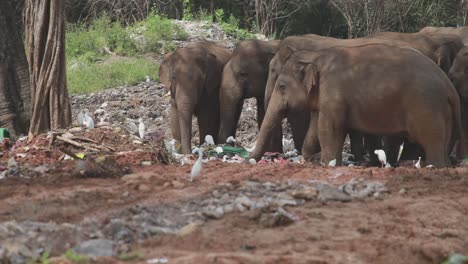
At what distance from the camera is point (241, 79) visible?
54.7ft

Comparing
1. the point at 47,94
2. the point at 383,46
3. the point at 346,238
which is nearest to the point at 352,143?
the point at 383,46

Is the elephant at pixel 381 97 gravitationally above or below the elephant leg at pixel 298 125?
above

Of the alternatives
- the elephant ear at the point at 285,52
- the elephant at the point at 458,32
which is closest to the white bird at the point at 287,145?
the elephant ear at the point at 285,52

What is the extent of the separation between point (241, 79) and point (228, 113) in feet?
1.88

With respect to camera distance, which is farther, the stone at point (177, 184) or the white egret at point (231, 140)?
the white egret at point (231, 140)

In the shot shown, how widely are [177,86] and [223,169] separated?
21.4ft

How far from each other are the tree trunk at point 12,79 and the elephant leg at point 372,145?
4.58m

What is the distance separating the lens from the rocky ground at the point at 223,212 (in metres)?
6.36

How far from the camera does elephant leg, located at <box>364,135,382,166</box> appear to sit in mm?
14195

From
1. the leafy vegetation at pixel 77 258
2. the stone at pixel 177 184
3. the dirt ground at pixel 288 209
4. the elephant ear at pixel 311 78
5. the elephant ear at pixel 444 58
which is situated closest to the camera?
the leafy vegetation at pixel 77 258

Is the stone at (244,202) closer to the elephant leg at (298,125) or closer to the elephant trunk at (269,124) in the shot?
the elephant trunk at (269,124)

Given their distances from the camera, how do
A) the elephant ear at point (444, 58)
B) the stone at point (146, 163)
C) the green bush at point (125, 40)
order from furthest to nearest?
the green bush at point (125, 40), the elephant ear at point (444, 58), the stone at point (146, 163)

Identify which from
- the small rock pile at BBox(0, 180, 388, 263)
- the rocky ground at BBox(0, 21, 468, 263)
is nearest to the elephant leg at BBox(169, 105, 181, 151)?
the rocky ground at BBox(0, 21, 468, 263)

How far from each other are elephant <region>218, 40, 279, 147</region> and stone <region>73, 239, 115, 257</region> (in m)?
10.2
